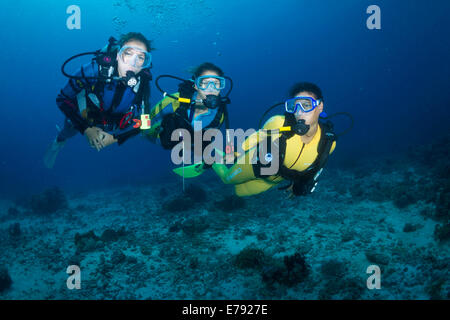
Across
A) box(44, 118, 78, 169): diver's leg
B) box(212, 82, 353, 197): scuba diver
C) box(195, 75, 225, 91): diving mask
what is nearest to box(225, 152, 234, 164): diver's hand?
box(212, 82, 353, 197): scuba diver

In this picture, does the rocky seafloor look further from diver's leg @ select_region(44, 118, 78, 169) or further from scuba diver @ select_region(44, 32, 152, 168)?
scuba diver @ select_region(44, 32, 152, 168)

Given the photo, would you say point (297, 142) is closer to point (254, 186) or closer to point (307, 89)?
point (307, 89)

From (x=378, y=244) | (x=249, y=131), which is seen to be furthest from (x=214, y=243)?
(x=378, y=244)

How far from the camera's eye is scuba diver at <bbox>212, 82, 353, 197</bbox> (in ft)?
14.4

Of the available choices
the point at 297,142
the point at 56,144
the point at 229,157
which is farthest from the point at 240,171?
the point at 56,144

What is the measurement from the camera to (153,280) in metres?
5.75

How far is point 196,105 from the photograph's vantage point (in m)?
5.57

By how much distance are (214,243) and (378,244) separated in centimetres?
455

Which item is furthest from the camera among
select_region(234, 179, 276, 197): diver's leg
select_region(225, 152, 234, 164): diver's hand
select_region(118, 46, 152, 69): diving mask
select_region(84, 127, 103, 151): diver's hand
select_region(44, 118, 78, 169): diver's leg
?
select_region(44, 118, 78, 169): diver's leg

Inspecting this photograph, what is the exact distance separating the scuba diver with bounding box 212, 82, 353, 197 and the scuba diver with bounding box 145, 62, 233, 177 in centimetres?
119

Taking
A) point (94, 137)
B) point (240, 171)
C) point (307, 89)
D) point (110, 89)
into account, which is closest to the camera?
point (94, 137)

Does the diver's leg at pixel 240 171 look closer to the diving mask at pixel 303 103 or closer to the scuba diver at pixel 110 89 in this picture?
the diving mask at pixel 303 103

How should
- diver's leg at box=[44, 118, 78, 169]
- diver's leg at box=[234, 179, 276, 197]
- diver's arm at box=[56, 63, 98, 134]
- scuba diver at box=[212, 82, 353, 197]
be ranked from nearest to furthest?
scuba diver at box=[212, 82, 353, 197] < diver's arm at box=[56, 63, 98, 134] < diver's leg at box=[234, 179, 276, 197] < diver's leg at box=[44, 118, 78, 169]

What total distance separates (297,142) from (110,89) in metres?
4.20
